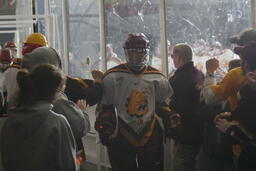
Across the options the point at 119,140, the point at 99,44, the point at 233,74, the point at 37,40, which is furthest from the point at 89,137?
the point at 233,74

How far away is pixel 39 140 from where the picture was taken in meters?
2.20

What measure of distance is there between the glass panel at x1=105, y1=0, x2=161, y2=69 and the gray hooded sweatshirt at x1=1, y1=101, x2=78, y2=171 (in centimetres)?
215

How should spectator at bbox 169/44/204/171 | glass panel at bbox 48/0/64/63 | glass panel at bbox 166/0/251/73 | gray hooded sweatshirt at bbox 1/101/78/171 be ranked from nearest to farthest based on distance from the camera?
gray hooded sweatshirt at bbox 1/101/78/171
spectator at bbox 169/44/204/171
glass panel at bbox 166/0/251/73
glass panel at bbox 48/0/64/63

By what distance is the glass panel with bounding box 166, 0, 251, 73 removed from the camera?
3635 mm

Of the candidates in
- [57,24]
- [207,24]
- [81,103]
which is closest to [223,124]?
[81,103]

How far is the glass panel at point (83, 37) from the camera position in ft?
17.6

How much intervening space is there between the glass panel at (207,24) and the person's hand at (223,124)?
0.94 m

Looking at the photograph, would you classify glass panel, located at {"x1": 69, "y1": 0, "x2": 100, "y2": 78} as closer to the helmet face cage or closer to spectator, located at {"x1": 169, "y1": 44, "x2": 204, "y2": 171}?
spectator, located at {"x1": 169, "y1": 44, "x2": 204, "y2": 171}

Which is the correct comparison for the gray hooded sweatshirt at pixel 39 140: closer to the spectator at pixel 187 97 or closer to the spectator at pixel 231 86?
the spectator at pixel 231 86

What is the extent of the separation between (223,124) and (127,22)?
2118 mm

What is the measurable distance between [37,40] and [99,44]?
1.64 metres

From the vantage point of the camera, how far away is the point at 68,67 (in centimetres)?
603

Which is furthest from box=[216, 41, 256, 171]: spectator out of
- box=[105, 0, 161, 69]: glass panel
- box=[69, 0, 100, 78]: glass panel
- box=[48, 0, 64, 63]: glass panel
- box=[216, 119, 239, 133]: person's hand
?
box=[48, 0, 64, 63]: glass panel

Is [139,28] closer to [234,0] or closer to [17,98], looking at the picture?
[234,0]
